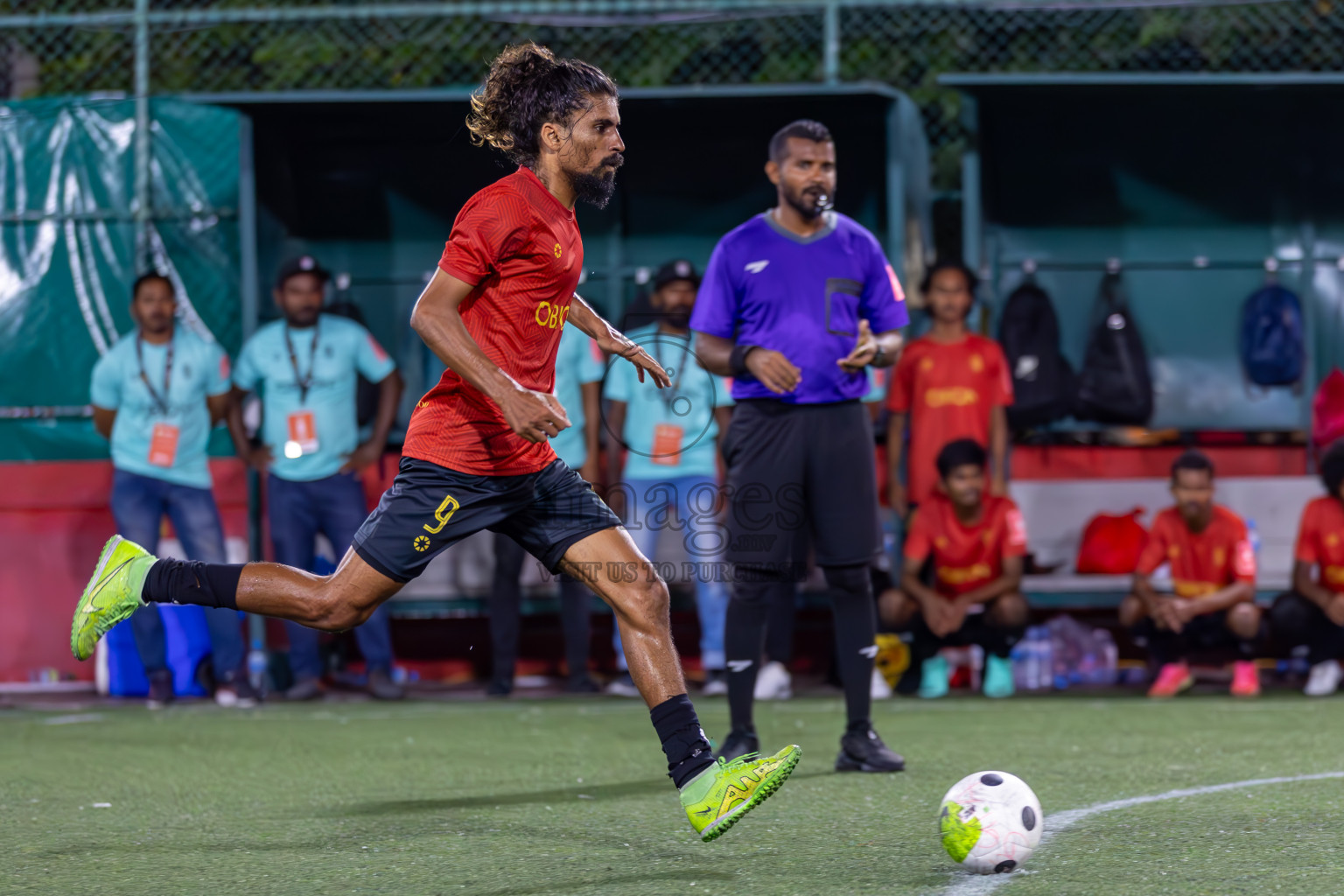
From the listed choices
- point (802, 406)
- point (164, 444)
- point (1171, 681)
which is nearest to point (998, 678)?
point (1171, 681)

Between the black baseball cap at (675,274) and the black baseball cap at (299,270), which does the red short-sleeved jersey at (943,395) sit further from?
the black baseball cap at (299,270)

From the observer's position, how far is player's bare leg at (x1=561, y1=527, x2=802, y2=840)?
4.18m

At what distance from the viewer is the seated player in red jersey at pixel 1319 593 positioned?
866 centimetres

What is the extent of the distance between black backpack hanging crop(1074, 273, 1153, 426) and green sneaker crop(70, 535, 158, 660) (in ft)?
22.4

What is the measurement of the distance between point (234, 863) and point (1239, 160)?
831 cm

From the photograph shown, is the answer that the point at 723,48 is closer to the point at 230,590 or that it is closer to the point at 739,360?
the point at 739,360

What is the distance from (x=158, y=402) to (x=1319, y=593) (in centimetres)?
617

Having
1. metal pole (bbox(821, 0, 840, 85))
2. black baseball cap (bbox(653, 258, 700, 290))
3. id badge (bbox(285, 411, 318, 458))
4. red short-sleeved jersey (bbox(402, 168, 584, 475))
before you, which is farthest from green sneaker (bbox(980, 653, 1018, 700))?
red short-sleeved jersey (bbox(402, 168, 584, 475))

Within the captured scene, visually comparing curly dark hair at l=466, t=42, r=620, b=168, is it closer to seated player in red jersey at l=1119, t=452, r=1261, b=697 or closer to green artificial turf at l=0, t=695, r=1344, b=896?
green artificial turf at l=0, t=695, r=1344, b=896

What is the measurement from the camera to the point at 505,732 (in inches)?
292

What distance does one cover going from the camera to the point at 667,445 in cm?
907

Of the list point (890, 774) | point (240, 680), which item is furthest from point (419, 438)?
point (240, 680)

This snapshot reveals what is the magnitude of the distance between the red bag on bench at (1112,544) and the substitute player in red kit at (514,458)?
223 inches

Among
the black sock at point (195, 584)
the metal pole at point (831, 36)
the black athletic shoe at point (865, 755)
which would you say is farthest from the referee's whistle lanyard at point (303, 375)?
the black sock at point (195, 584)
